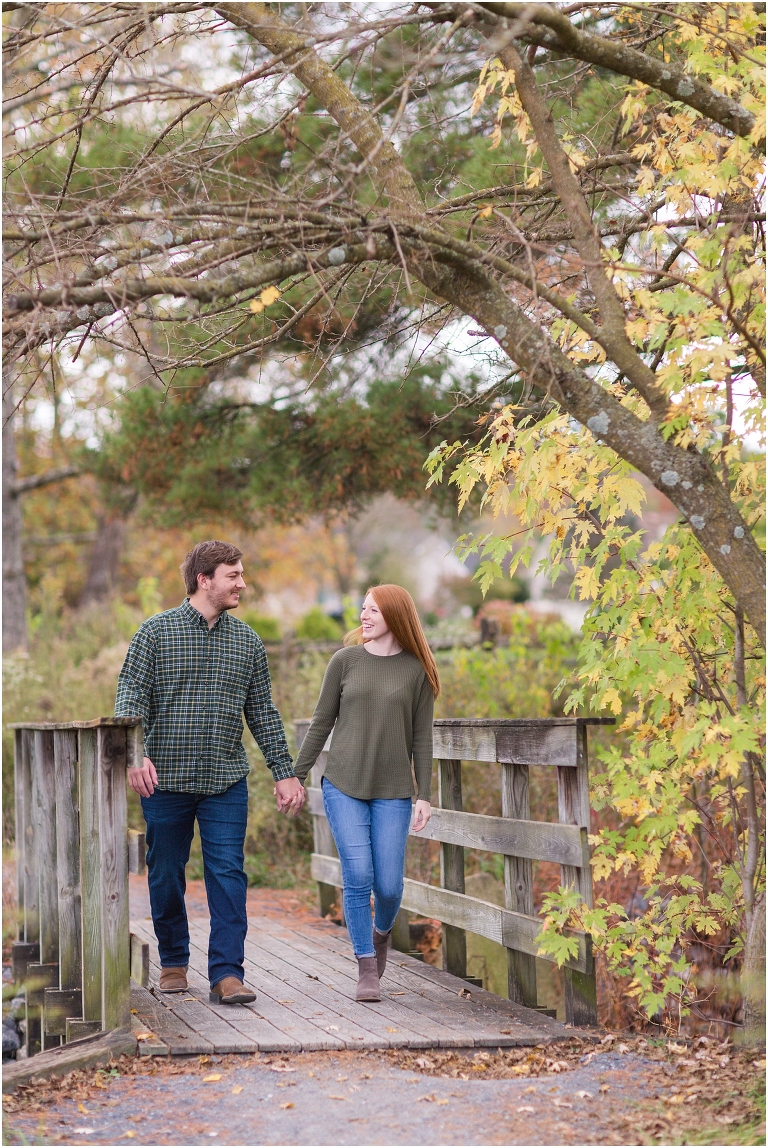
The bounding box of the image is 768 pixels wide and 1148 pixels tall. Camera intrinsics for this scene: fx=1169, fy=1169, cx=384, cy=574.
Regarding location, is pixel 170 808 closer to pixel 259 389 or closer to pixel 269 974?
pixel 269 974

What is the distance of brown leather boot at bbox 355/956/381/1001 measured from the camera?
17.3ft

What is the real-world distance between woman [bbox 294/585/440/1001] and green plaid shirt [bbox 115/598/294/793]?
1.28 ft

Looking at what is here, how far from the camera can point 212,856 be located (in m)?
5.15

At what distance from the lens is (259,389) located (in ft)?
35.7

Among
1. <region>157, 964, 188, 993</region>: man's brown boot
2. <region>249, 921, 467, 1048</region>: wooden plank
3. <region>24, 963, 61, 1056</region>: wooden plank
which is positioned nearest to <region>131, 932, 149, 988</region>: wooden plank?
<region>157, 964, 188, 993</region>: man's brown boot

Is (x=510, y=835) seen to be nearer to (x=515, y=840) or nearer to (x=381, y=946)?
(x=515, y=840)

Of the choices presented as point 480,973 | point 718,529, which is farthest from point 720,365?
point 480,973

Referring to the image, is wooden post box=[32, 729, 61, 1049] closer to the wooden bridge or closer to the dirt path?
the wooden bridge

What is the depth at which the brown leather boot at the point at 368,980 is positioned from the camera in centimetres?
528

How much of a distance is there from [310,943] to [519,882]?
1875 mm

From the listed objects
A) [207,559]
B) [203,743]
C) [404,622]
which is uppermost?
[207,559]

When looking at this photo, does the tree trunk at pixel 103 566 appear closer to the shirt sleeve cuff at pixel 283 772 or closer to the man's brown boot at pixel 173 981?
the man's brown boot at pixel 173 981

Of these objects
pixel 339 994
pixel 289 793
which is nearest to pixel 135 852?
pixel 289 793

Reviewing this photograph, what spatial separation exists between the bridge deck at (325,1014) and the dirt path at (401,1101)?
0.12 m
